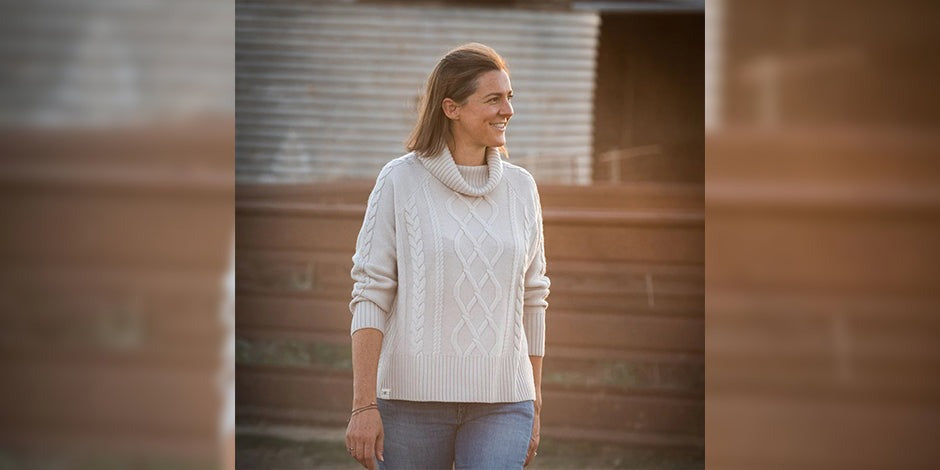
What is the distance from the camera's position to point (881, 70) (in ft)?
6.59

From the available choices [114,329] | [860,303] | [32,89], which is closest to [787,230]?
[860,303]

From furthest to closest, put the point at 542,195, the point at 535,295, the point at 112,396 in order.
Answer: the point at 542,195 → the point at 112,396 → the point at 535,295

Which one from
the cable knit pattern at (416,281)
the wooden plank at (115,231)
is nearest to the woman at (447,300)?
the cable knit pattern at (416,281)

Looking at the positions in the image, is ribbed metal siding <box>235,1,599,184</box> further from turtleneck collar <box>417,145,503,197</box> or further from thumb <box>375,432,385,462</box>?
thumb <box>375,432,385,462</box>

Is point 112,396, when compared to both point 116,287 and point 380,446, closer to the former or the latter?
point 116,287

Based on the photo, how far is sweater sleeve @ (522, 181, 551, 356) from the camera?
6.78ft

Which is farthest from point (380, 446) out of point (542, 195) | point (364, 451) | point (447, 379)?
point (542, 195)

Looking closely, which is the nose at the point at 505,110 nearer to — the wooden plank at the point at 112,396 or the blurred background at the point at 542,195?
the wooden plank at the point at 112,396

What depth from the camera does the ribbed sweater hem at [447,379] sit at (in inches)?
77.6

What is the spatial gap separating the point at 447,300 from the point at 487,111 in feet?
1.10

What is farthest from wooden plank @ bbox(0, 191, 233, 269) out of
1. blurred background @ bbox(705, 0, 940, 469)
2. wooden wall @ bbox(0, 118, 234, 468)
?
blurred background @ bbox(705, 0, 940, 469)

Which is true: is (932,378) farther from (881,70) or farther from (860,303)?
(881,70)

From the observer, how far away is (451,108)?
2.02 m

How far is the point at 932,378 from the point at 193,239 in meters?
1.39
